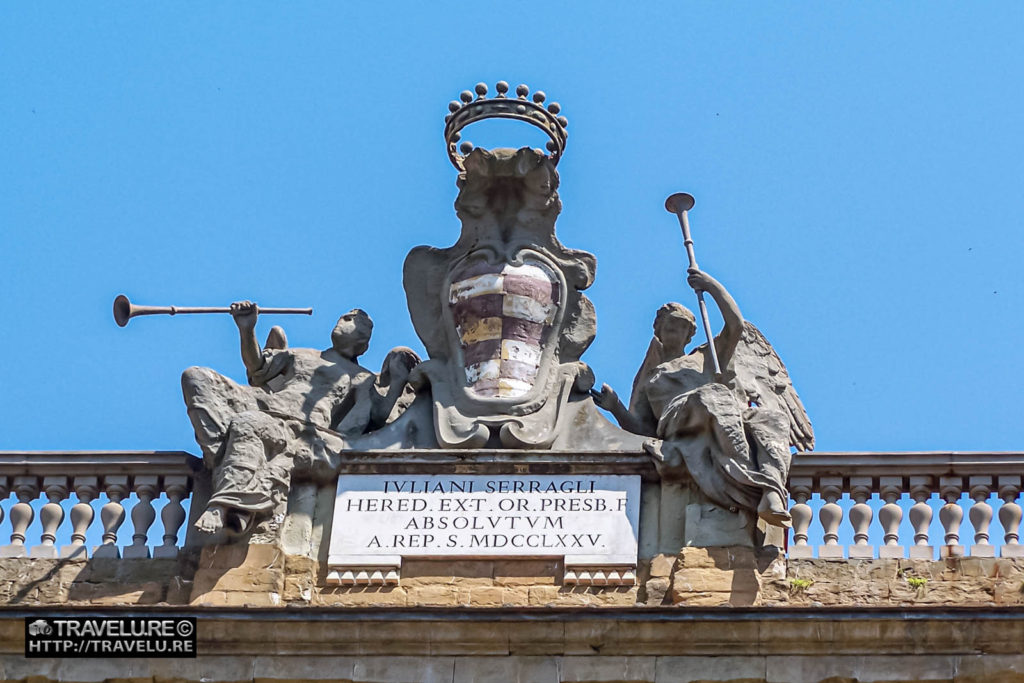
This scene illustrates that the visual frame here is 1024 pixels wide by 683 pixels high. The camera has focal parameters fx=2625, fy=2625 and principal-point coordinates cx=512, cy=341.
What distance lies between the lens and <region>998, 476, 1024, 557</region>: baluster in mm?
15484

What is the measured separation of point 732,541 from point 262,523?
2.80 meters

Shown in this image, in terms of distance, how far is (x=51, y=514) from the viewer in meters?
16.0

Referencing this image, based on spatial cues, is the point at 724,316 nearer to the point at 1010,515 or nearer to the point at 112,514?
the point at 1010,515

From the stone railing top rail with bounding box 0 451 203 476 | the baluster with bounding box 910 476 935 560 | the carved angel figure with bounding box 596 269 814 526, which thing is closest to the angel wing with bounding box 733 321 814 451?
the carved angel figure with bounding box 596 269 814 526

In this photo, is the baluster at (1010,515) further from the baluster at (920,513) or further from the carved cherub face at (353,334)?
the carved cherub face at (353,334)

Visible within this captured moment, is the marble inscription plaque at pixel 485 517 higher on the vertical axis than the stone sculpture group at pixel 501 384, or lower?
lower

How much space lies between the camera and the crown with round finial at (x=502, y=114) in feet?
57.1

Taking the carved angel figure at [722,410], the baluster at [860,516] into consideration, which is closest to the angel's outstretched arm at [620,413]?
the carved angel figure at [722,410]

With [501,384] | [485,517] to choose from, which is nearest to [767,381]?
[501,384]
